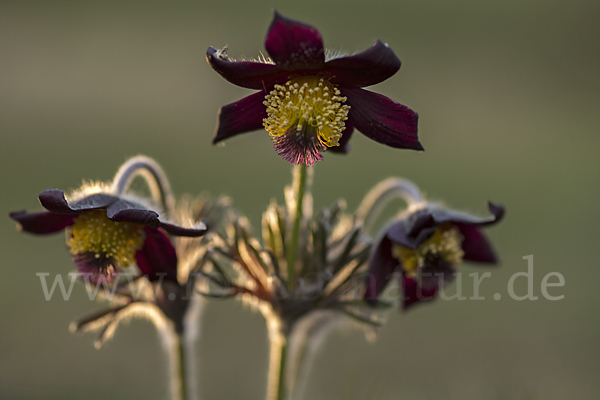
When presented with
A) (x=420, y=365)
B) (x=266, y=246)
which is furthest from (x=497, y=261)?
(x=420, y=365)

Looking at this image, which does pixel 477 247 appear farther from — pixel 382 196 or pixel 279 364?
pixel 279 364

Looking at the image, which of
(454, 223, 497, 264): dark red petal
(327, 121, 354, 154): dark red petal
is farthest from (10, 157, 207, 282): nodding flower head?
(454, 223, 497, 264): dark red petal

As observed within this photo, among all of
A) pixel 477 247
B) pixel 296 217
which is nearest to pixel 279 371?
pixel 296 217

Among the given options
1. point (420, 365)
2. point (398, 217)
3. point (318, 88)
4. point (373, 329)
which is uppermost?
point (318, 88)

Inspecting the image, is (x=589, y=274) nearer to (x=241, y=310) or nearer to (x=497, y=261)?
(x=241, y=310)

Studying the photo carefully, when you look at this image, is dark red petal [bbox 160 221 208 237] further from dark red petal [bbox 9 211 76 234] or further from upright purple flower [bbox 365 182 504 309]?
upright purple flower [bbox 365 182 504 309]

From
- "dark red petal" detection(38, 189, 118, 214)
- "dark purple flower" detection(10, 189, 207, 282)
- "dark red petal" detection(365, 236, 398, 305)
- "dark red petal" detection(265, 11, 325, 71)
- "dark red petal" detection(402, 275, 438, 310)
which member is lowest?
"dark red petal" detection(402, 275, 438, 310)
